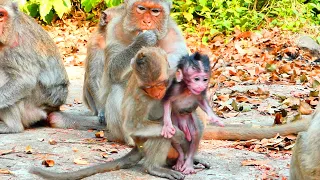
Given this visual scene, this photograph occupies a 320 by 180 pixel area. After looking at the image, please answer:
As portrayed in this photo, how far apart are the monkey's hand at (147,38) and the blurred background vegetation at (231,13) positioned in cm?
789

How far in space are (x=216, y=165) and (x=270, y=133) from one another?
3.42 ft

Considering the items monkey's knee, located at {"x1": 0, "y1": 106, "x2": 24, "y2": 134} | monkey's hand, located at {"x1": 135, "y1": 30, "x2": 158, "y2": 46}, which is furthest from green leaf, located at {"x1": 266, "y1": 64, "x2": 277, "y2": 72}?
monkey's knee, located at {"x1": 0, "y1": 106, "x2": 24, "y2": 134}

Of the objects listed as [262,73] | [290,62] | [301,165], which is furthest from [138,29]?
[290,62]

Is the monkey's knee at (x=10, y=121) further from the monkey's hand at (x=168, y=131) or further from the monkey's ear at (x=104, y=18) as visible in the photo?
the monkey's hand at (x=168, y=131)

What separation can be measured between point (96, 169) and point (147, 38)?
165cm

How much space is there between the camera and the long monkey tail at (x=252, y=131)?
674cm

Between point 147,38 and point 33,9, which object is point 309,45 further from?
point 33,9

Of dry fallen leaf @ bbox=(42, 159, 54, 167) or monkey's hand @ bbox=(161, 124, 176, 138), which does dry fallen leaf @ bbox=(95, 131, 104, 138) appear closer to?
dry fallen leaf @ bbox=(42, 159, 54, 167)

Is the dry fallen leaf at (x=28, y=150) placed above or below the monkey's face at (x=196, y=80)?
below

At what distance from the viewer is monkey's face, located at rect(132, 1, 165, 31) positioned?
6742mm

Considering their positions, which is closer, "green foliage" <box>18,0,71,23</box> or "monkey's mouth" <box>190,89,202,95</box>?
"monkey's mouth" <box>190,89,202,95</box>

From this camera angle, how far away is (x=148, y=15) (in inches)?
267

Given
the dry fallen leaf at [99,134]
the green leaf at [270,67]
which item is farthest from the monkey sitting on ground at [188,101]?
the green leaf at [270,67]

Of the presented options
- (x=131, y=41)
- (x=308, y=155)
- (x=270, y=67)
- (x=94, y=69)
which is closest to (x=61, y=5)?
(x=270, y=67)
